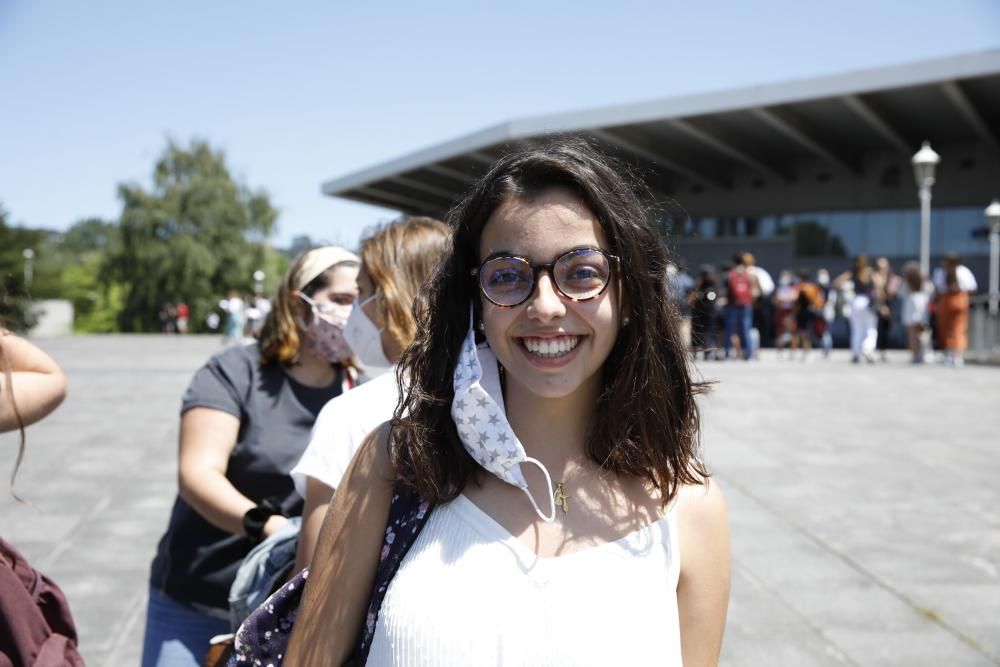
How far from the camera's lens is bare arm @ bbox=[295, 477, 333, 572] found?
6.98 ft

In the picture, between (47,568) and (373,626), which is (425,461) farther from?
(47,568)

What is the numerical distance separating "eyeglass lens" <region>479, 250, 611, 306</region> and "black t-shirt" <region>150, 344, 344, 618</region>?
1345mm

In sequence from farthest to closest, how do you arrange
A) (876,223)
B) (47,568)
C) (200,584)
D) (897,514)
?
(876,223) < (897,514) < (47,568) < (200,584)

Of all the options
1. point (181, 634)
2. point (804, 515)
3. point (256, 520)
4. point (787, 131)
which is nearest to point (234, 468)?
point (256, 520)

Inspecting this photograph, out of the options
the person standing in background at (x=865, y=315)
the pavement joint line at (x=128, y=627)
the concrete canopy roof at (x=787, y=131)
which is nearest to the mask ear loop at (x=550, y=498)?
the pavement joint line at (x=128, y=627)

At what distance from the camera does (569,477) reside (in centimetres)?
185

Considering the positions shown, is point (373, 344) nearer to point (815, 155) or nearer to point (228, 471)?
point (228, 471)

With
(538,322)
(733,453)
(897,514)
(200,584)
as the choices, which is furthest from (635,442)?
(733,453)

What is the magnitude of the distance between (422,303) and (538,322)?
404 millimetres

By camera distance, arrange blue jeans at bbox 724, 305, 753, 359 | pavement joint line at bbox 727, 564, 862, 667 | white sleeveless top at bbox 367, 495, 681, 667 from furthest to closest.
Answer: blue jeans at bbox 724, 305, 753, 359 → pavement joint line at bbox 727, 564, 862, 667 → white sleeveless top at bbox 367, 495, 681, 667

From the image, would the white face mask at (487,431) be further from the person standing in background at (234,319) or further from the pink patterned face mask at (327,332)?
the person standing in background at (234,319)

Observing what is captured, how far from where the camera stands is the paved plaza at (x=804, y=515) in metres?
4.81

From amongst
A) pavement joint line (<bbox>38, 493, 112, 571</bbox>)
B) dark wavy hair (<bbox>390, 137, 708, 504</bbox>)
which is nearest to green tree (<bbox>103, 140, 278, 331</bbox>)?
pavement joint line (<bbox>38, 493, 112, 571</bbox>)

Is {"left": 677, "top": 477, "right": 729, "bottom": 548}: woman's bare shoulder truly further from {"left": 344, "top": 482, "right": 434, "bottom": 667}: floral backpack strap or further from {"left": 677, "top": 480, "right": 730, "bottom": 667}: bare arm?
{"left": 344, "top": 482, "right": 434, "bottom": 667}: floral backpack strap
